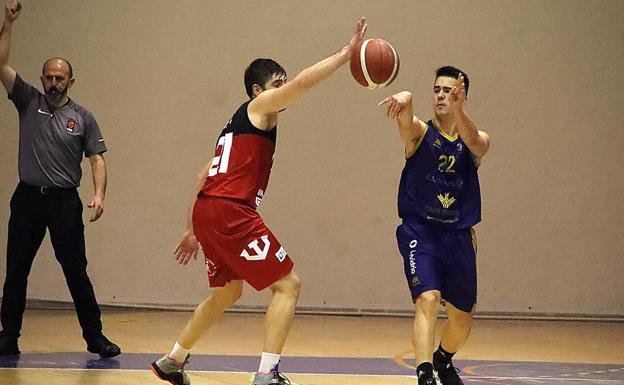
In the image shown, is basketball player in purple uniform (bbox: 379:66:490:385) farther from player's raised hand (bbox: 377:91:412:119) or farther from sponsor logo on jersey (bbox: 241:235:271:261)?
sponsor logo on jersey (bbox: 241:235:271:261)

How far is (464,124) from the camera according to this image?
606cm

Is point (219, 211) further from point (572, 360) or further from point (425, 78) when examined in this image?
point (425, 78)

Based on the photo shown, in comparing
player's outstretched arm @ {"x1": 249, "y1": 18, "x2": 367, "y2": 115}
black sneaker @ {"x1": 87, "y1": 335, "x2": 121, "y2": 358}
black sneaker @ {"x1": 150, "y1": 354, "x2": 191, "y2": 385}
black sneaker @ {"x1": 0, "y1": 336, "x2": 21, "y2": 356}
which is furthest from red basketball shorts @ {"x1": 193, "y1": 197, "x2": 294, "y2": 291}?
black sneaker @ {"x1": 0, "y1": 336, "x2": 21, "y2": 356}

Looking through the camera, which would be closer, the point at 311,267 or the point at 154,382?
the point at 154,382

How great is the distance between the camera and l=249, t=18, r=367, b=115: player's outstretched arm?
17.1 feet

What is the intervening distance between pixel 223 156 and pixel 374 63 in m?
1.02

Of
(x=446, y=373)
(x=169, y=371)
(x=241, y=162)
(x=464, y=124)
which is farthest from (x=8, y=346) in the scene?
(x=464, y=124)

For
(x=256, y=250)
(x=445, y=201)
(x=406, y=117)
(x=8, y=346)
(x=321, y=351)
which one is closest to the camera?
(x=256, y=250)

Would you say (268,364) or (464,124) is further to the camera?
(464,124)

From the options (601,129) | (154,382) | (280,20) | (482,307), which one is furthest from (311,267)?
(154,382)

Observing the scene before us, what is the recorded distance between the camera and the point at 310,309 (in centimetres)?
1142

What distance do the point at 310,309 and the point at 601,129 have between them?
12.6 ft

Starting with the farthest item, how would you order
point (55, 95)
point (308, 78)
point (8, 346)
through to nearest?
point (55, 95), point (8, 346), point (308, 78)

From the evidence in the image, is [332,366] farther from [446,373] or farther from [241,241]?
[241,241]
